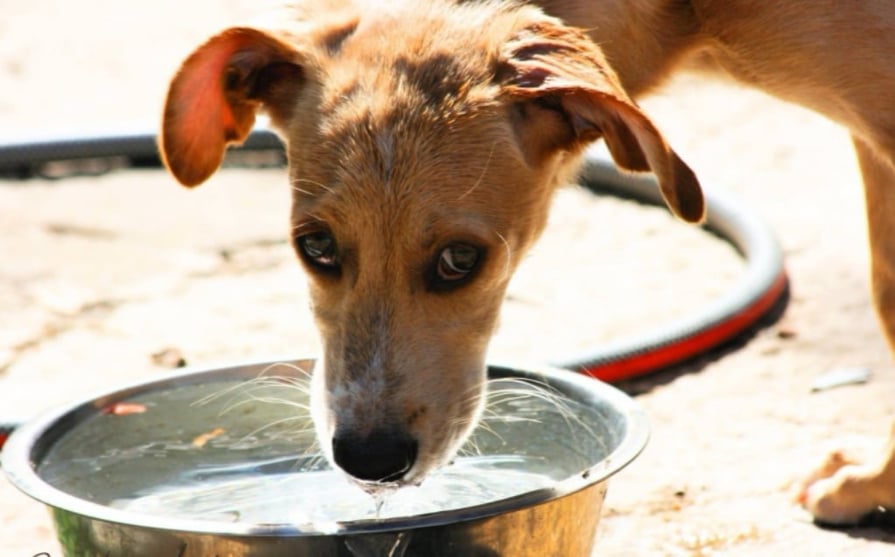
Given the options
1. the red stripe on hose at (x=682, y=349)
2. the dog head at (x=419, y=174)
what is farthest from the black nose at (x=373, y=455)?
the red stripe on hose at (x=682, y=349)

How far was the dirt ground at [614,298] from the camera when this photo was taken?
160 inches

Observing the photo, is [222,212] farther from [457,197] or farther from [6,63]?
[457,197]

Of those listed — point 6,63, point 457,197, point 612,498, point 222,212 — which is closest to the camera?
point 457,197

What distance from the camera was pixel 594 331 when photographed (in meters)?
5.51

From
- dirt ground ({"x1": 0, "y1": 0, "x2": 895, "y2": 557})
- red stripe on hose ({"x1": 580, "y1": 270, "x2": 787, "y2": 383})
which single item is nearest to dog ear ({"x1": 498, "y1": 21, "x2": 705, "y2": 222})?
dirt ground ({"x1": 0, "y1": 0, "x2": 895, "y2": 557})

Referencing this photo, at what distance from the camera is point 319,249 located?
11.0 feet

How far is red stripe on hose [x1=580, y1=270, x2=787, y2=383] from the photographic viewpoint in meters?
4.83

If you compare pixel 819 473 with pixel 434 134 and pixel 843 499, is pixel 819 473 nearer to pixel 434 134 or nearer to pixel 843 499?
pixel 843 499

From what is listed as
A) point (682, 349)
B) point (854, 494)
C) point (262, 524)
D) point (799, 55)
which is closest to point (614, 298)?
point (682, 349)

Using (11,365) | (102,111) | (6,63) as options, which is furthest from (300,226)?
(6,63)

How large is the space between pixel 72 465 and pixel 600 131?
1.51 meters

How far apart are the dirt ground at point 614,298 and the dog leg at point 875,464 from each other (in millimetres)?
66

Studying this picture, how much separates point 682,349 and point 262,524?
261 cm

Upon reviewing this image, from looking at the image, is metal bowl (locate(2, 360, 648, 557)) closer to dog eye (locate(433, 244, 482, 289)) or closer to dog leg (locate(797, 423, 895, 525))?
dog eye (locate(433, 244, 482, 289))
